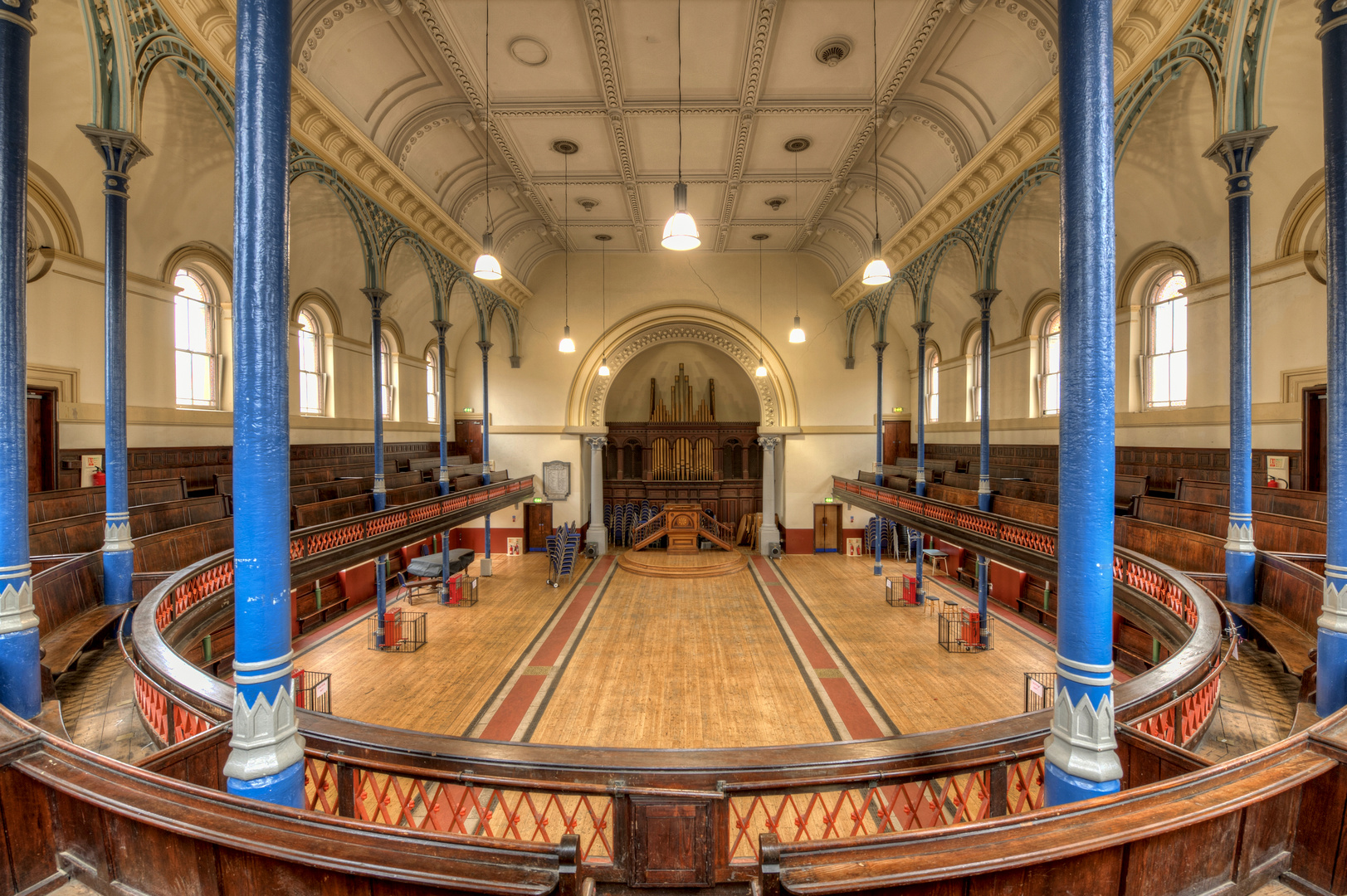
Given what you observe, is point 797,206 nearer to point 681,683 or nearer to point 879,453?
point 879,453

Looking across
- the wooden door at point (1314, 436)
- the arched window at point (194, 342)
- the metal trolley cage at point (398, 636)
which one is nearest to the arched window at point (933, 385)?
the wooden door at point (1314, 436)

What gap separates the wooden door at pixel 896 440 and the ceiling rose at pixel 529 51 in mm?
15260

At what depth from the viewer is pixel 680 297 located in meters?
19.4

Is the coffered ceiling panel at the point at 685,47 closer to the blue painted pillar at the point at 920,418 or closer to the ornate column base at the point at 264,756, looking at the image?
the blue painted pillar at the point at 920,418

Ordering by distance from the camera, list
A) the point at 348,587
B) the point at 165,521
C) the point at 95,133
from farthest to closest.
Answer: the point at 348,587 < the point at 165,521 < the point at 95,133

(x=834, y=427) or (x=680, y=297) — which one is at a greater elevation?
(x=680, y=297)

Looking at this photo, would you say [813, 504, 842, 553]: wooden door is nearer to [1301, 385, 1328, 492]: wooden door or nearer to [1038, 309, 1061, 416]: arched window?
[1038, 309, 1061, 416]: arched window

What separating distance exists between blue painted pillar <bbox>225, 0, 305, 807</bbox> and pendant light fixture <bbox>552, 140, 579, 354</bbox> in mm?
9795

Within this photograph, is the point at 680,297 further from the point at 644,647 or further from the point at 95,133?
the point at 95,133

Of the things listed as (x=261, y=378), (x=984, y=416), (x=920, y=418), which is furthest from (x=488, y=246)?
(x=920, y=418)

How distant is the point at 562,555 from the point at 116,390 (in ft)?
35.5

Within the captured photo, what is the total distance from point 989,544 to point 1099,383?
6.91 metres

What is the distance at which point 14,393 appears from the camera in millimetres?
4148

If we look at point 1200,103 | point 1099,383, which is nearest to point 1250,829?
point 1099,383
